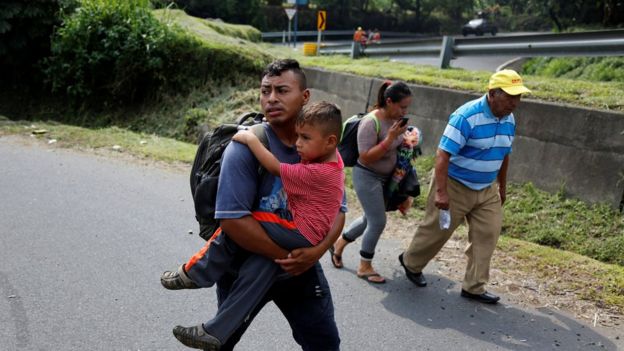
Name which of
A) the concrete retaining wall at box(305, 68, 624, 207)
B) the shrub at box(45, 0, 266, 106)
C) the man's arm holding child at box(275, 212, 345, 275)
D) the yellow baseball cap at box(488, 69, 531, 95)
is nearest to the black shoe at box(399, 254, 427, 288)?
the yellow baseball cap at box(488, 69, 531, 95)

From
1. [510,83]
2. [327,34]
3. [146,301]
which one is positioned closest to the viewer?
[510,83]

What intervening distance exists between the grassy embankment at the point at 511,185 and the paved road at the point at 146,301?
2.38 ft

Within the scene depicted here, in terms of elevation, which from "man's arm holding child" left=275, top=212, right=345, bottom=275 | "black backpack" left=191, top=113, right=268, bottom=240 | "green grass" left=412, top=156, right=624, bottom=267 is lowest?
"green grass" left=412, top=156, right=624, bottom=267

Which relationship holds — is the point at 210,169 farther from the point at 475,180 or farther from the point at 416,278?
the point at 416,278

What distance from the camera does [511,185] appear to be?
6.89 m

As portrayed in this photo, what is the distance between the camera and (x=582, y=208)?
615cm

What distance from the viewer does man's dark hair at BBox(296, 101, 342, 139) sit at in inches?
102

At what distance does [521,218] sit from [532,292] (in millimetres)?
1485

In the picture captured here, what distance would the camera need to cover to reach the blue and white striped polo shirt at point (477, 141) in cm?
450

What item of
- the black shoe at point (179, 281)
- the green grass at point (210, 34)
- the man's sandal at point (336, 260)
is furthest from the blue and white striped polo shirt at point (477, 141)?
the green grass at point (210, 34)

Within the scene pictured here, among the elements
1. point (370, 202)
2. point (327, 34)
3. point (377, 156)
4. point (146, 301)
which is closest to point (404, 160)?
point (377, 156)

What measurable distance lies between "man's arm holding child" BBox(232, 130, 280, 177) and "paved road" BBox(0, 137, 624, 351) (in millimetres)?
1809

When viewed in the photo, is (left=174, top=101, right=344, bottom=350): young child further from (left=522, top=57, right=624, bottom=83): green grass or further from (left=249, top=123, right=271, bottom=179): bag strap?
(left=522, top=57, right=624, bottom=83): green grass

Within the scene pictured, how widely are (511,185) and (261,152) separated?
5035 millimetres
